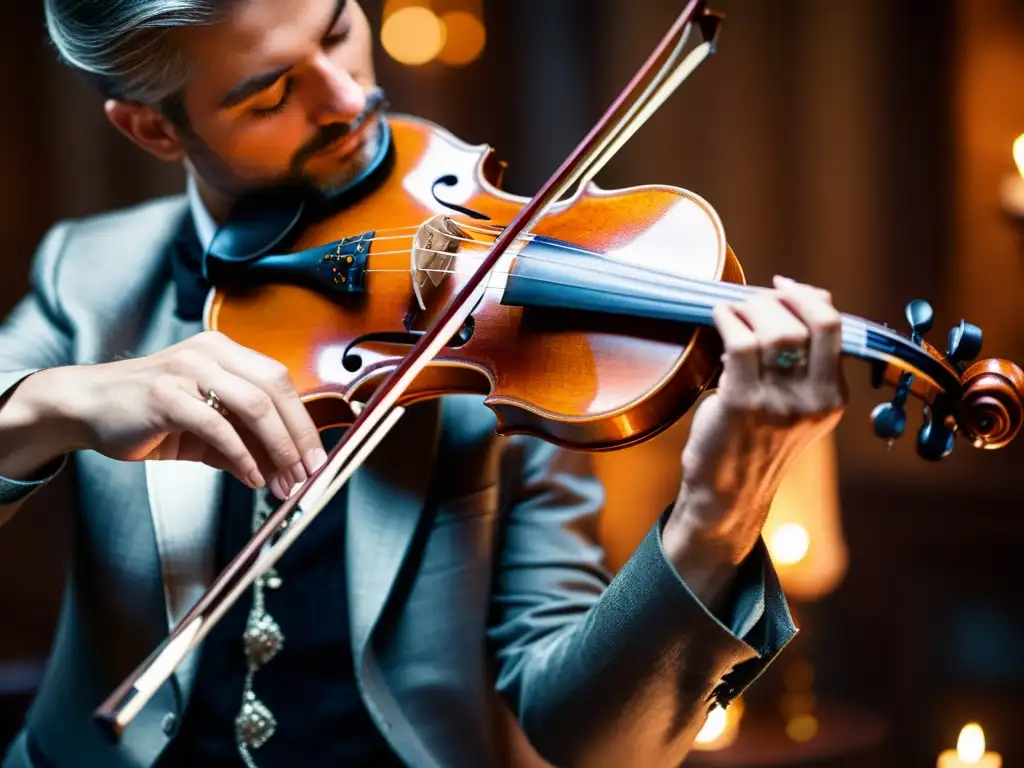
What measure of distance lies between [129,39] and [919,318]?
2.02ft

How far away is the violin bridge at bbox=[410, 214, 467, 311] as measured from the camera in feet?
2.73

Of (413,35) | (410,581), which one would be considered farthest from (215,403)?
(413,35)

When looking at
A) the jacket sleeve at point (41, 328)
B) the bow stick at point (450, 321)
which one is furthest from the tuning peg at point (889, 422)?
the jacket sleeve at point (41, 328)

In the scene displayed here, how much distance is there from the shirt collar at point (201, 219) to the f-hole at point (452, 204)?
9.2 inches

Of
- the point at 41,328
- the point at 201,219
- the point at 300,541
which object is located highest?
the point at 201,219

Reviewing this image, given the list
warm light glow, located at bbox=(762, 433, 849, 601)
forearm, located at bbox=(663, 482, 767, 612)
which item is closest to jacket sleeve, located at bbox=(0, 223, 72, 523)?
forearm, located at bbox=(663, 482, 767, 612)

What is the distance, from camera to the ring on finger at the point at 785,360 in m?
0.64

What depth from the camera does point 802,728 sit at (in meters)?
1.57

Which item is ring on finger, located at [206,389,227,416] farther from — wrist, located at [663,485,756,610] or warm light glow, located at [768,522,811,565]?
warm light glow, located at [768,522,811,565]

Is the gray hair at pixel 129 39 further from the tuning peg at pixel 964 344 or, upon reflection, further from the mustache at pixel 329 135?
the tuning peg at pixel 964 344

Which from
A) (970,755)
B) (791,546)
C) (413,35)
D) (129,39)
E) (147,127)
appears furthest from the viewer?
(413,35)

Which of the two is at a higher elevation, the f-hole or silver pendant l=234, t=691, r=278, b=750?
the f-hole

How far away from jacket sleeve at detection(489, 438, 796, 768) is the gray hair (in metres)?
0.42

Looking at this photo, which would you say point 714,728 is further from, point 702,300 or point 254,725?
point 702,300
